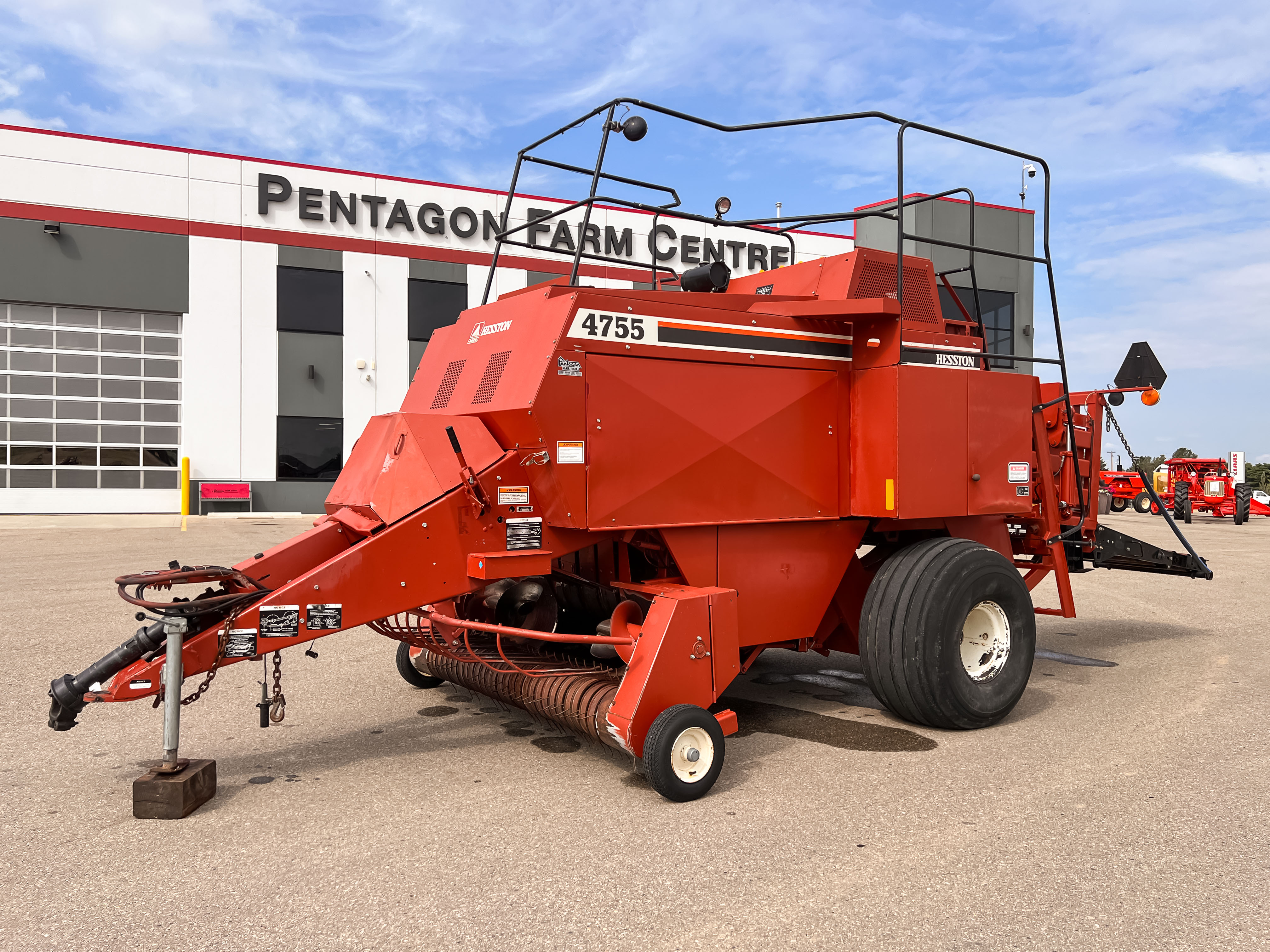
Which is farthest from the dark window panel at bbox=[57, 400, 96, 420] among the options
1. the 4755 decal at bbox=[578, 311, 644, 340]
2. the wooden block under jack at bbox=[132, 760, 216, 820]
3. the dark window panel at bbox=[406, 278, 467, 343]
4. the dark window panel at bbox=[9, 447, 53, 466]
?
the 4755 decal at bbox=[578, 311, 644, 340]

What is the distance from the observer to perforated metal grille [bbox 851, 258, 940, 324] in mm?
5523

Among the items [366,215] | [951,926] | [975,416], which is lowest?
[951,926]

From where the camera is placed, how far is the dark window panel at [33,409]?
2130cm

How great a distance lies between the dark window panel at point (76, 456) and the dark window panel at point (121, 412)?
2.60 ft

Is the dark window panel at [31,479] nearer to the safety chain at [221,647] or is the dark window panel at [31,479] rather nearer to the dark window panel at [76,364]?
the dark window panel at [76,364]

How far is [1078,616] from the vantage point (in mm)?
9555

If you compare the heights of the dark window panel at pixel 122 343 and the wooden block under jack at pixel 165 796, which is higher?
the dark window panel at pixel 122 343

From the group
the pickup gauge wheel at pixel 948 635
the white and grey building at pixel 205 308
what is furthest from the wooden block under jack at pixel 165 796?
the white and grey building at pixel 205 308

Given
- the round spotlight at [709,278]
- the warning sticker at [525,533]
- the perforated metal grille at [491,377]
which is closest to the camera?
the warning sticker at [525,533]

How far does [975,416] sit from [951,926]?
3.42 meters

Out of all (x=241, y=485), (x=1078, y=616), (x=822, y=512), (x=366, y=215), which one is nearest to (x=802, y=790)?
(x=822, y=512)

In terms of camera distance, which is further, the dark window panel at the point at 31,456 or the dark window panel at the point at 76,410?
the dark window panel at the point at 76,410

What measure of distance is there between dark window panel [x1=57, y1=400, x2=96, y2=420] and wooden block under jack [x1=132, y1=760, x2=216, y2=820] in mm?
20984

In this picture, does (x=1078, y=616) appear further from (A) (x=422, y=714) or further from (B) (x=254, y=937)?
(B) (x=254, y=937)
